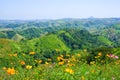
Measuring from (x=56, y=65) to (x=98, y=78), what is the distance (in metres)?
2.11

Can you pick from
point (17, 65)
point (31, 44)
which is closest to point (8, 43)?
point (31, 44)

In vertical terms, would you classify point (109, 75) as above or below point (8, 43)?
above

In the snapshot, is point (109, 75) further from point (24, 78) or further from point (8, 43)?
point (8, 43)

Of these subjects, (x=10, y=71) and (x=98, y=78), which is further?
(x=98, y=78)

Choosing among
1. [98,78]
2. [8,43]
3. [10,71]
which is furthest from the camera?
[8,43]

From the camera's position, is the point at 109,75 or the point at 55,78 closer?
the point at 55,78

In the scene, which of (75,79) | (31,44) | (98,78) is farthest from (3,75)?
(31,44)

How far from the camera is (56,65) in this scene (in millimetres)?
8250

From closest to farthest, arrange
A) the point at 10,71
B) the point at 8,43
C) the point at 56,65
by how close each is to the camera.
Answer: the point at 10,71 < the point at 56,65 < the point at 8,43

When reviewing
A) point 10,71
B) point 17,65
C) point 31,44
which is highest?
point 10,71

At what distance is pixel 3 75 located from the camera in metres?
6.86

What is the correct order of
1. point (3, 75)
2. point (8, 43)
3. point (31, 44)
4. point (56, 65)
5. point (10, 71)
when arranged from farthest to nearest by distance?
point (31, 44) < point (8, 43) < point (56, 65) < point (3, 75) < point (10, 71)

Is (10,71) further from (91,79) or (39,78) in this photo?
(91,79)

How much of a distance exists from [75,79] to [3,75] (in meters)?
1.96
